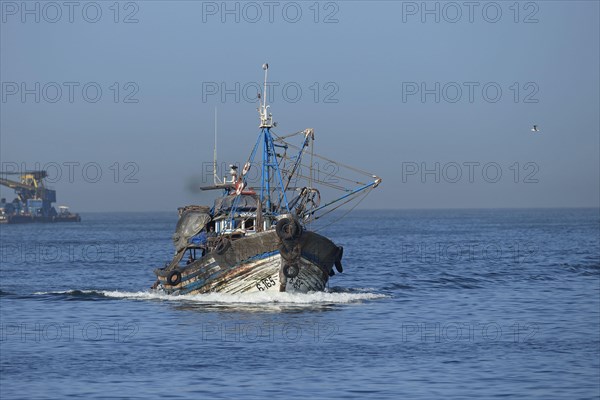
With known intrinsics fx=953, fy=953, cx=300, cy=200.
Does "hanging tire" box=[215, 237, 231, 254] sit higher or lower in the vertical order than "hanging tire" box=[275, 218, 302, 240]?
lower

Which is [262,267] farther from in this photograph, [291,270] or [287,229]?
[287,229]

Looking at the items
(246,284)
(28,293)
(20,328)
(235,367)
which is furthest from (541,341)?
(28,293)

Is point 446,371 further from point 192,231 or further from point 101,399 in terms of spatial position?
point 192,231

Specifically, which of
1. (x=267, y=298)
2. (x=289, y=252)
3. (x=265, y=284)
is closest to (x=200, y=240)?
(x=265, y=284)

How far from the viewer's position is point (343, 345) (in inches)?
1388

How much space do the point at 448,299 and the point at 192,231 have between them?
48.3ft

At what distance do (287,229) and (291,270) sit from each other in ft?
6.95

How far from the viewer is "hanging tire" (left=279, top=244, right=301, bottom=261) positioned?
44438 mm

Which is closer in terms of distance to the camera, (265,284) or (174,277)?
(265,284)

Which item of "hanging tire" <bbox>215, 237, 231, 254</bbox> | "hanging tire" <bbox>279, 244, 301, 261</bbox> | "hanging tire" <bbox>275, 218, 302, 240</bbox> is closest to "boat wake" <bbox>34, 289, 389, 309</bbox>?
"hanging tire" <bbox>279, 244, 301, 261</bbox>

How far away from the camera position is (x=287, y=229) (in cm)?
4425

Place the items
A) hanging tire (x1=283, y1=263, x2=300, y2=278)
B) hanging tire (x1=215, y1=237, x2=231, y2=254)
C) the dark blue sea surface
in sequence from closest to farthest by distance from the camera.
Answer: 1. the dark blue sea surface
2. hanging tire (x1=283, y1=263, x2=300, y2=278)
3. hanging tire (x1=215, y1=237, x2=231, y2=254)

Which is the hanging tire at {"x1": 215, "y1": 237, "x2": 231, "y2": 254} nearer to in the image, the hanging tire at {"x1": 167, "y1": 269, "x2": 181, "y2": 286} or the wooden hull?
the wooden hull

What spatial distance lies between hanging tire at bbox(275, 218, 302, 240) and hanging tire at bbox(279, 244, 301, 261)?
0.49 m
